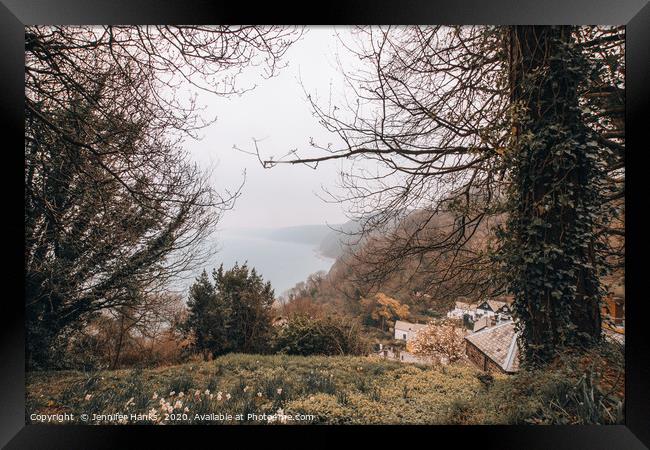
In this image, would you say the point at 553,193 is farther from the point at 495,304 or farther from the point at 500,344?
the point at 500,344

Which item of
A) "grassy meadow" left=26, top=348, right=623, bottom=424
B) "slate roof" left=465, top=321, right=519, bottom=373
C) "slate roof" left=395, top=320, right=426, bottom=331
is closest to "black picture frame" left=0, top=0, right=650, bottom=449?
"grassy meadow" left=26, top=348, right=623, bottom=424

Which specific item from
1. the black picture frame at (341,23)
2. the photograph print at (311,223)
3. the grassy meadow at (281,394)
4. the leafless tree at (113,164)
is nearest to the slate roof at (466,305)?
the photograph print at (311,223)

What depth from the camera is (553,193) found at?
224cm

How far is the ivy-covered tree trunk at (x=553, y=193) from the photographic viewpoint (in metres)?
2.21

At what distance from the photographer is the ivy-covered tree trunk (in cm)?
221

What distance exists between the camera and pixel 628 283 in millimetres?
2246

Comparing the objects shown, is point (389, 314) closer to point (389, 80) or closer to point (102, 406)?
point (389, 80)

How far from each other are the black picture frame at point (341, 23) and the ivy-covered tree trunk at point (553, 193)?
0.95ft

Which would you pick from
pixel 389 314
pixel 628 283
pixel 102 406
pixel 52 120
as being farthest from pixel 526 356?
pixel 52 120

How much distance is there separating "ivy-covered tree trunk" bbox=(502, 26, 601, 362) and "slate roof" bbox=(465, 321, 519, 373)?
132 mm

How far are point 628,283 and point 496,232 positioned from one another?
1.22 meters

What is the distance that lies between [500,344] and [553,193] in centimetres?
149

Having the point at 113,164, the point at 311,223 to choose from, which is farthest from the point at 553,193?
the point at 113,164

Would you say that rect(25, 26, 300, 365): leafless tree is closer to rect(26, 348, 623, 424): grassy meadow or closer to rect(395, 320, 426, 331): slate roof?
rect(26, 348, 623, 424): grassy meadow
